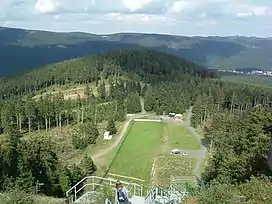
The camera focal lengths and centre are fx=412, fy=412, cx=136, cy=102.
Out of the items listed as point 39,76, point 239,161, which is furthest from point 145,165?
point 39,76

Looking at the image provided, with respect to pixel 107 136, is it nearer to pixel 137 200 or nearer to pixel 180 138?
pixel 180 138

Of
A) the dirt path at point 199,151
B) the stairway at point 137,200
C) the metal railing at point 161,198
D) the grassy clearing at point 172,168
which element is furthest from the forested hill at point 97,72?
the metal railing at point 161,198

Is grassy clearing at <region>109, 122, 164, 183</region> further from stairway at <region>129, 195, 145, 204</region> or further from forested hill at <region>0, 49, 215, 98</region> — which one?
forested hill at <region>0, 49, 215, 98</region>

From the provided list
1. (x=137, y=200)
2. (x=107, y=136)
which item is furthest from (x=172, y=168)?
(x=137, y=200)

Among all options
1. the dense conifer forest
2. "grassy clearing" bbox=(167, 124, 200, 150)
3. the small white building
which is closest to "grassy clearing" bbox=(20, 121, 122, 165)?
the small white building

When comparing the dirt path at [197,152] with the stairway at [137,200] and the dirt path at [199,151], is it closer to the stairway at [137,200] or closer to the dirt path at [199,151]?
the dirt path at [199,151]

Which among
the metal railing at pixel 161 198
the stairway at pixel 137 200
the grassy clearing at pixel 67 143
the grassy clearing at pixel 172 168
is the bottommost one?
the grassy clearing at pixel 67 143

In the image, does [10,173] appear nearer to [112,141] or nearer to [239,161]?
[239,161]
